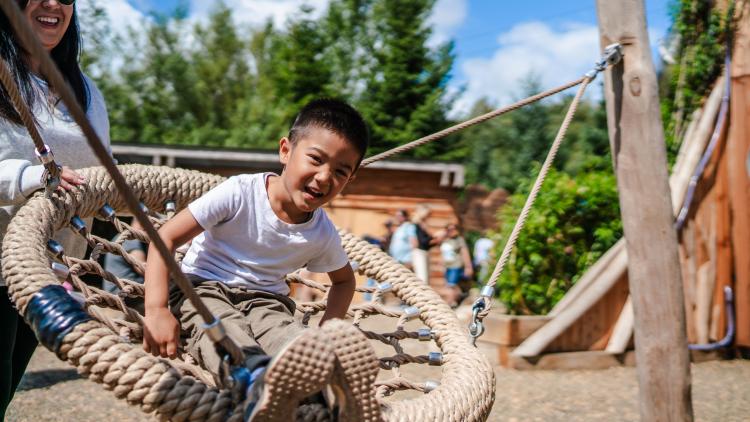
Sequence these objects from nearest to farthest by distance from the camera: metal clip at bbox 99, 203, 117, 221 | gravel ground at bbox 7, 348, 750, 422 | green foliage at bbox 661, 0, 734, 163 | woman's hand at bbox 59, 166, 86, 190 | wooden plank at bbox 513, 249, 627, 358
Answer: woman's hand at bbox 59, 166, 86, 190, metal clip at bbox 99, 203, 117, 221, gravel ground at bbox 7, 348, 750, 422, wooden plank at bbox 513, 249, 627, 358, green foliage at bbox 661, 0, 734, 163

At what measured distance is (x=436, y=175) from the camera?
13.3 meters

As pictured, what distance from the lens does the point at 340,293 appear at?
2314 mm

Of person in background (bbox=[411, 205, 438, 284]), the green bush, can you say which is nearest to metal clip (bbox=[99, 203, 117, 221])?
the green bush

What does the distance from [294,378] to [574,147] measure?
3244cm

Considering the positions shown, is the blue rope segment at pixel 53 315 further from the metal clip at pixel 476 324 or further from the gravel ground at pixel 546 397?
the gravel ground at pixel 546 397

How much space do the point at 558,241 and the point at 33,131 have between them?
5208mm

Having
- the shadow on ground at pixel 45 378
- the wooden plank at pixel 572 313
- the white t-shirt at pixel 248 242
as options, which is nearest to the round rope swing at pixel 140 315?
the white t-shirt at pixel 248 242

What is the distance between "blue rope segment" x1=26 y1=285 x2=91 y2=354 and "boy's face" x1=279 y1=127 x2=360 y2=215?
0.68 metres

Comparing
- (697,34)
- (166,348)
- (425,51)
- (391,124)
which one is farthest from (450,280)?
(425,51)

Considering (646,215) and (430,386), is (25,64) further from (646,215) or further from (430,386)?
(646,215)

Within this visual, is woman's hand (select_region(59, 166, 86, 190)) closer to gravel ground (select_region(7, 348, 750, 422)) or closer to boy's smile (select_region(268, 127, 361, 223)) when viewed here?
boy's smile (select_region(268, 127, 361, 223))

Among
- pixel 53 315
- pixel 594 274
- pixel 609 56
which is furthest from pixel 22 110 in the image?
pixel 594 274

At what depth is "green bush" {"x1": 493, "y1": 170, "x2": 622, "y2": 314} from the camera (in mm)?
6262

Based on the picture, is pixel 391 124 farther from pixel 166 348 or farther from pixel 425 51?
pixel 166 348
